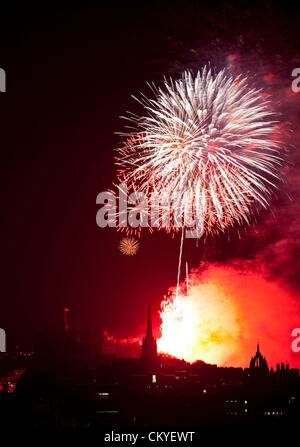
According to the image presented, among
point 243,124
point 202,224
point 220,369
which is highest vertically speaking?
point 243,124

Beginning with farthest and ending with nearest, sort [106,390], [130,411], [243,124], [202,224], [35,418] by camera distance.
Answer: [106,390] < [130,411] < [35,418] < [202,224] < [243,124]

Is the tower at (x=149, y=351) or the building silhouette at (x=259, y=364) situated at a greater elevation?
the tower at (x=149, y=351)

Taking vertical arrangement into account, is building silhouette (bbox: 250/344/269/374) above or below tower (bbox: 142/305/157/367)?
below

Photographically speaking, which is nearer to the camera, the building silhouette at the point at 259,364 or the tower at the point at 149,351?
the building silhouette at the point at 259,364

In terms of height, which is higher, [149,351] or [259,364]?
[149,351]

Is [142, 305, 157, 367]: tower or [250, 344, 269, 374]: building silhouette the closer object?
[250, 344, 269, 374]: building silhouette

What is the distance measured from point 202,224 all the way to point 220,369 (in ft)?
191

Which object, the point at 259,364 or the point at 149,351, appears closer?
the point at 259,364

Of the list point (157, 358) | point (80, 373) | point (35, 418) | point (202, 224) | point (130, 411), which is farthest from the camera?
point (80, 373)

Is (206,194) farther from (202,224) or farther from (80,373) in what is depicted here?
(80,373)

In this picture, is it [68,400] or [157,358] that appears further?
[157,358]

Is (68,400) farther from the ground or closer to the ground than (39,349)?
closer to the ground
